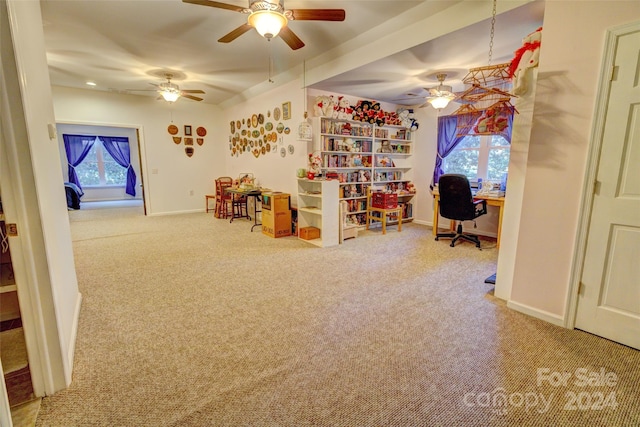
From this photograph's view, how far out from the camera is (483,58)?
3.41 metres

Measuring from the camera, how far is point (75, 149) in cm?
870

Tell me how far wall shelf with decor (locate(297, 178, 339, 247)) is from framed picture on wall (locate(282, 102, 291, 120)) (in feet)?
3.88

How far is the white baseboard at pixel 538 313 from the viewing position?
6.90ft

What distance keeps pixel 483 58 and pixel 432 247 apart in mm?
2437

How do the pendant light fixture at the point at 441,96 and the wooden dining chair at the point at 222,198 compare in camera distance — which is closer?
the pendant light fixture at the point at 441,96

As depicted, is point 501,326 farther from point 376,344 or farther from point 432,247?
point 432,247

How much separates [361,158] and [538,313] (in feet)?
11.7

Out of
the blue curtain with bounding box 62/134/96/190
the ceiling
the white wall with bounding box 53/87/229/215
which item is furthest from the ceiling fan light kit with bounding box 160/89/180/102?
the blue curtain with bounding box 62/134/96/190

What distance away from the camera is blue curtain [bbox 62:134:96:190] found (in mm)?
8555

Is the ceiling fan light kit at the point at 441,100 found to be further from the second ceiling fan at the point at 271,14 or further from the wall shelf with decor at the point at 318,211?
the second ceiling fan at the point at 271,14

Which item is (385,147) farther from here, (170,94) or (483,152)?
(170,94)

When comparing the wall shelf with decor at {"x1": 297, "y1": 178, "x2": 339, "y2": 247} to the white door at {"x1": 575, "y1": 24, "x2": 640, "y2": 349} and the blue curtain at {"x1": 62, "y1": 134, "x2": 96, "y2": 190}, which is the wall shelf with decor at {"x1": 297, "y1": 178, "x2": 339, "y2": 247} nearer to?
the white door at {"x1": 575, "y1": 24, "x2": 640, "y2": 349}

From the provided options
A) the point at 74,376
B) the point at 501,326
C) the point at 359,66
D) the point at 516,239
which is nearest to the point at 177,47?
the point at 359,66

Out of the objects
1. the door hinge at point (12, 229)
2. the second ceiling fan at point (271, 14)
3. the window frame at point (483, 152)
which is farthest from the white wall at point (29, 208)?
the window frame at point (483, 152)
